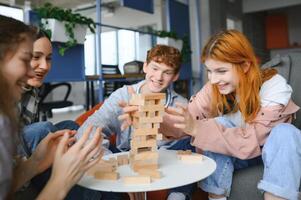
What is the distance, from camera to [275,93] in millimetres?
1271

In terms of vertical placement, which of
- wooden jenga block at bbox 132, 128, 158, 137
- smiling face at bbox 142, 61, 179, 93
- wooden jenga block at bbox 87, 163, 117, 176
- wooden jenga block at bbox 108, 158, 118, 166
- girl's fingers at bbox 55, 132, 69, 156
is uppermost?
smiling face at bbox 142, 61, 179, 93

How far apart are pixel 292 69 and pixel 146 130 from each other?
117 centimetres

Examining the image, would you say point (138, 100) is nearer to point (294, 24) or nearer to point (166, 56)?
point (166, 56)

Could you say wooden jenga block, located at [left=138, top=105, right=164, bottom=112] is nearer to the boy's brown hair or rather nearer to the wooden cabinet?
the boy's brown hair

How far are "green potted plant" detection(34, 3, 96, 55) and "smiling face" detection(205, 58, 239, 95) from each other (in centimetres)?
164

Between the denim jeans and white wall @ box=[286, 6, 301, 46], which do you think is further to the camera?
white wall @ box=[286, 6, 301, 46]

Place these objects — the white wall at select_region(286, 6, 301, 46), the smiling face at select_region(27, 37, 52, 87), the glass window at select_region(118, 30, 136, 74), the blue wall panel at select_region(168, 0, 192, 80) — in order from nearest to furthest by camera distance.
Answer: the smiling face at select_region(27, 37, 52, 87)
the blue wall panel at select_region(168, 0, 192, 80)
the glass window at select_region(118, 30, 136, 74)
the white wall at select_region(286, 6, 301, 46)

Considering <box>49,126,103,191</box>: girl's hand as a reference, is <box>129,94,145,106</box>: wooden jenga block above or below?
above

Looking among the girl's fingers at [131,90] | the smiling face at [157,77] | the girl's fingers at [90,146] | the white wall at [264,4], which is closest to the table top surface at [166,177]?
the girl's fingers at [90,146]

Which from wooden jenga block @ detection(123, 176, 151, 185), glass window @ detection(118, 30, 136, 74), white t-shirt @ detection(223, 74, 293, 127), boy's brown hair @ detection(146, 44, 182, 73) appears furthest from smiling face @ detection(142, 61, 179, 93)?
glass window @ detection(118, 30, 136, 74)

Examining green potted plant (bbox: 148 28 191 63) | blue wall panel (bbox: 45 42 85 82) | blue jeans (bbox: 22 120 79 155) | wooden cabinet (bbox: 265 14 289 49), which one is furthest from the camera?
wooden cabinet (bbox: 265 14 289 49)

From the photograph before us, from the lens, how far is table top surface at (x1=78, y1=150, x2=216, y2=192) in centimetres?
86

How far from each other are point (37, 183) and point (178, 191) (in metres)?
0.56

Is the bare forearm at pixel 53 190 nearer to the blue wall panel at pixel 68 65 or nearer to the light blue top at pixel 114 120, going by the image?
the light blue top at pixel 114 120
